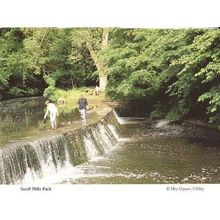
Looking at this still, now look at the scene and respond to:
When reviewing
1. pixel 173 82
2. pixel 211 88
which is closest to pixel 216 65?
pixel 211 88

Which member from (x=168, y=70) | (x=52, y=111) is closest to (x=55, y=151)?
(x=52, y=111)

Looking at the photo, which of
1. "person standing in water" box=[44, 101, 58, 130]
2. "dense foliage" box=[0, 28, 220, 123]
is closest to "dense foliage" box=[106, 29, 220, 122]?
"dense foliage" box=[0, 28, 220, 123]

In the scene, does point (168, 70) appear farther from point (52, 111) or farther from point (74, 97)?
point (52, 111)

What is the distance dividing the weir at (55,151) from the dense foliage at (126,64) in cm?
79

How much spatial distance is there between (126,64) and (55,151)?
186 centimetres

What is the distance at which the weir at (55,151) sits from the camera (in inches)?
319

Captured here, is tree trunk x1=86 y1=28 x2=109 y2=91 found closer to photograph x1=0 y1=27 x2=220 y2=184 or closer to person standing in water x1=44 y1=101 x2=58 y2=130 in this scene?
photograph x1=0 y1=27 x2=220 y2=184

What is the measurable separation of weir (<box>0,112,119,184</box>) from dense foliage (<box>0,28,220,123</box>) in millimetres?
790

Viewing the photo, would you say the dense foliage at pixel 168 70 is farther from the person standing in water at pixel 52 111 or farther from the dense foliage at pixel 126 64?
the person standing in water at pixel 52 111

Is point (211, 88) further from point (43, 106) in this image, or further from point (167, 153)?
point (43, 106)

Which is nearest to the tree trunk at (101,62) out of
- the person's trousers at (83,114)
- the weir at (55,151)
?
the person's trousers at (83,114)

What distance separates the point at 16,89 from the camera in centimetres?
890

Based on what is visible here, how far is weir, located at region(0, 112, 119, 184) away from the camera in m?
8.10
